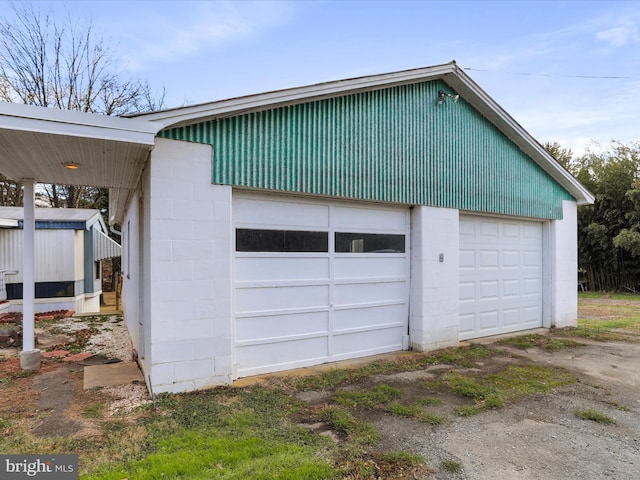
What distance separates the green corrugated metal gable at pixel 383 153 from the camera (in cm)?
473

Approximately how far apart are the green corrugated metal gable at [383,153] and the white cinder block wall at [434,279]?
1.20 ft

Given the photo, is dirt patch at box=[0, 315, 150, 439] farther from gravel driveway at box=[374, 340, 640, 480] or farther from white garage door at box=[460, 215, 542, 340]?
white garage door at box=[460, 215, 542, 340]

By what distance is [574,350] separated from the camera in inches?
256

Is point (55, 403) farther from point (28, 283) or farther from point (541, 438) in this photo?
point (541, 438)

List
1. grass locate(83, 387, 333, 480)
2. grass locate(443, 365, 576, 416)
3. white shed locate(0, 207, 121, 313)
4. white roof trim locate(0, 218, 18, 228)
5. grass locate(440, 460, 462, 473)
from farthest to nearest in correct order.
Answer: white shed locate(0, 207, 121, 313) < white roof trim locate(0, 218, 18, 228) < grass locate(443, 365, 576, 416) < grass locate(440, 460, 462, 473) < grass locate(83, 387, 333, 480)

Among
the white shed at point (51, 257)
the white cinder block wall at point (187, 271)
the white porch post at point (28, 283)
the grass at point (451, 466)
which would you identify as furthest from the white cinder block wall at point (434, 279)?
the white shed at point (51, 257)

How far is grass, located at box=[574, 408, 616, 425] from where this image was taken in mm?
3641

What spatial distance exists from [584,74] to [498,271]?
4.62m

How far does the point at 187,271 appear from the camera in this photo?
14.2 ft

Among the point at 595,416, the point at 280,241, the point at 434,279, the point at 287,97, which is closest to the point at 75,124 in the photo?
the point at 287,97

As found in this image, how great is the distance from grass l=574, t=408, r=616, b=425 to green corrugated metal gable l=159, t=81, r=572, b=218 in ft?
11.5

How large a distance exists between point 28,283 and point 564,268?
1013cm

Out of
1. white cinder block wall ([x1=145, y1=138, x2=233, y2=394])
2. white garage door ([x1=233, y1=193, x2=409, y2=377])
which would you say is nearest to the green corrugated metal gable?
white cinder block wall ([x1=145, y1=138, x2=233, y2=394])

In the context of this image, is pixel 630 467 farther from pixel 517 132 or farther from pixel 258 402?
pixel 517 132
